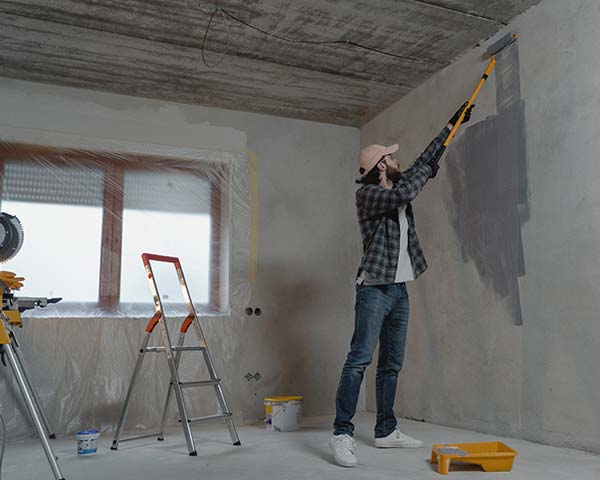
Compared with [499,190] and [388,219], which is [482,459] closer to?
[388,219]

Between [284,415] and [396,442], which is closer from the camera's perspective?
[396,442]

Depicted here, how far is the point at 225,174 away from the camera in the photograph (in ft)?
12.8

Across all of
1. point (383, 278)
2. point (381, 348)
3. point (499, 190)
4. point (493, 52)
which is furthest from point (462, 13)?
point (381, 348)

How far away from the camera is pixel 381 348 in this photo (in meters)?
2.69

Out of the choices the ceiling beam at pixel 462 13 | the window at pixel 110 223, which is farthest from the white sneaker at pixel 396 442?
the ceiling beam at pixel 462 13

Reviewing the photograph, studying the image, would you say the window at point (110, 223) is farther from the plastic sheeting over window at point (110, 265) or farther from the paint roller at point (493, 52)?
the paint roller at point (493, 52)

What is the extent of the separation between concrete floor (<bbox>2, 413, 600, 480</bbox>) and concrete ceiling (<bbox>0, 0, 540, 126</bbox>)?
2.11 m

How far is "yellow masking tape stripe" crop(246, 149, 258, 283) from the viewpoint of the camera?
3893 mm

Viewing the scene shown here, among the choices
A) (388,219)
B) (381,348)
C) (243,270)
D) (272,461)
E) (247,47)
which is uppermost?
(247,47)

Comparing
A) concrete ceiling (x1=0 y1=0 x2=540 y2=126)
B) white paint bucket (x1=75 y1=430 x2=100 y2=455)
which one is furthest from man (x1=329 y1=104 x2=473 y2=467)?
white paint bucket (x1=75 y1=430 x2=100 y2=455)

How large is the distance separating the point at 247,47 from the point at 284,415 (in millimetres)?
2107

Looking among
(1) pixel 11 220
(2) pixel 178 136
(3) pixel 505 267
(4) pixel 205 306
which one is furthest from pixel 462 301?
(1) pixel 11 220

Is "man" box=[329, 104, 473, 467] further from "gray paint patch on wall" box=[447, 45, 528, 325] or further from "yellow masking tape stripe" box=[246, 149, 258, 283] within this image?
"yellow masking tape stripe" box=[246, 149, 258, 283]

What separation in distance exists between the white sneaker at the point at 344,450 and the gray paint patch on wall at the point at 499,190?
1091 mm
